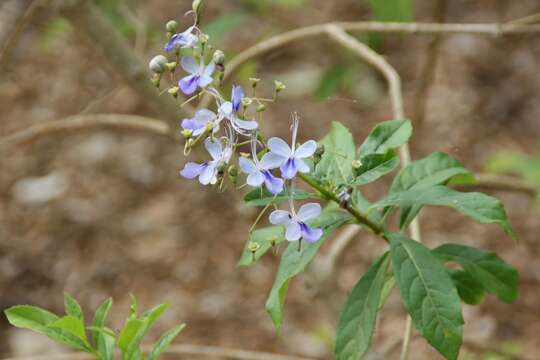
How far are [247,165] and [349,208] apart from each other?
0.83ft

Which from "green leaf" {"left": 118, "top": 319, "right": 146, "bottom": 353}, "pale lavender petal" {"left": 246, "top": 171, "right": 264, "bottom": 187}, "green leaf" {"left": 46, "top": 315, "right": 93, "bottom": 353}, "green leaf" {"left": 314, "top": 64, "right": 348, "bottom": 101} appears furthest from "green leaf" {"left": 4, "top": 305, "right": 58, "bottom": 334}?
"green leaf" {"left": 314, "top": 64, "right": 348, "bottom": 101}

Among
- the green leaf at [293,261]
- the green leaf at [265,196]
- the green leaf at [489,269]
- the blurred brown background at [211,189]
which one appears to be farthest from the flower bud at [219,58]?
the blurred brown background at [211,189]

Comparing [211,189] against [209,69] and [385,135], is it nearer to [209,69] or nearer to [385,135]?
[385,135]

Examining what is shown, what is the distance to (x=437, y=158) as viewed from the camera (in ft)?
4.75

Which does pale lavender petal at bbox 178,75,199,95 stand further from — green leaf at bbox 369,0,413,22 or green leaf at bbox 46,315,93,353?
green leaf at bbox 369,0,413,22

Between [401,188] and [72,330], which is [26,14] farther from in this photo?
[401,188]

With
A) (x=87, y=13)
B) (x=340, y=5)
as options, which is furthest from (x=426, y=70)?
(x=340, y=5)

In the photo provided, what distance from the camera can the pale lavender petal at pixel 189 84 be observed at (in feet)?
3.63

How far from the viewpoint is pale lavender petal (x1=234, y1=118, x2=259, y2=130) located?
41.8 inches

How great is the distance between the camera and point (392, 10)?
235 cm

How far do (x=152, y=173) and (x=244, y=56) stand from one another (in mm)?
1973

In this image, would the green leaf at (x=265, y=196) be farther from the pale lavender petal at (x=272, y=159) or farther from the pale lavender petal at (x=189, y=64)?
the pale lavender petal at (x=189, y=64)

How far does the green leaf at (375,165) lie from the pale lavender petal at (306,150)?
140 mm

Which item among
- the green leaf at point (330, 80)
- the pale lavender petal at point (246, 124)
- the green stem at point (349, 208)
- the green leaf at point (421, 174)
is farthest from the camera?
the green leaf at point (330, 80)
